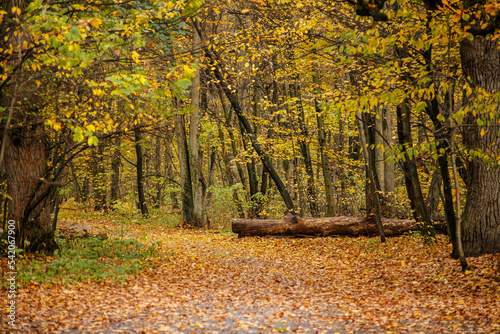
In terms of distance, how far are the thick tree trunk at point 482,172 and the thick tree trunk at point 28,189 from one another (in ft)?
29.2

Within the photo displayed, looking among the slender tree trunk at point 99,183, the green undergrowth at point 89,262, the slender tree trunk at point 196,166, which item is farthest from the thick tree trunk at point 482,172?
the slender tree trunk at point 99,183

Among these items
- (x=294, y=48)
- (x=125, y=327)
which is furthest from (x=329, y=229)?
(x=125, y=327)

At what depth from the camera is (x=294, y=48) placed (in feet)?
45.7

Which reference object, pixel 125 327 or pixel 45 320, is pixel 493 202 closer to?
pixel 125 327

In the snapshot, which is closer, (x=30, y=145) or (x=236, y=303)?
(x=236, y=303)

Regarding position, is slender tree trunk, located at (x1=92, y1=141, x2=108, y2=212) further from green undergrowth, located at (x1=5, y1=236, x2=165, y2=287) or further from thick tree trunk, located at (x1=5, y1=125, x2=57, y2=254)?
thick tree trunk, located at (x1=5, y1=125, x2=57, y2=254)

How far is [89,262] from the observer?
846 cm

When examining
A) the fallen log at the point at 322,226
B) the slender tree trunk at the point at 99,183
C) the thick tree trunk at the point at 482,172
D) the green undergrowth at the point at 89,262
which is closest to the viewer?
the green undergrowth at the point at 89,262

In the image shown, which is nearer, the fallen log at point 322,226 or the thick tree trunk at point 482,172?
the thick tree trunk at point 482,172

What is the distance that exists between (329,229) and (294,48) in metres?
6.65

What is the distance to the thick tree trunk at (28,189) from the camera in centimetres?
833

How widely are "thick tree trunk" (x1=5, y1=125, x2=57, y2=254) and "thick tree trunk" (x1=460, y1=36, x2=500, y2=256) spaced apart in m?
8.89

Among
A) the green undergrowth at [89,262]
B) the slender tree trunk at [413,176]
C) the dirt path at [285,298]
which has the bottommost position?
the dirt path at [285,298]

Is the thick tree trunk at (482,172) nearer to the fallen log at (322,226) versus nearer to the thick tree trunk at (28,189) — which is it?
the fallen log at (322,226)
